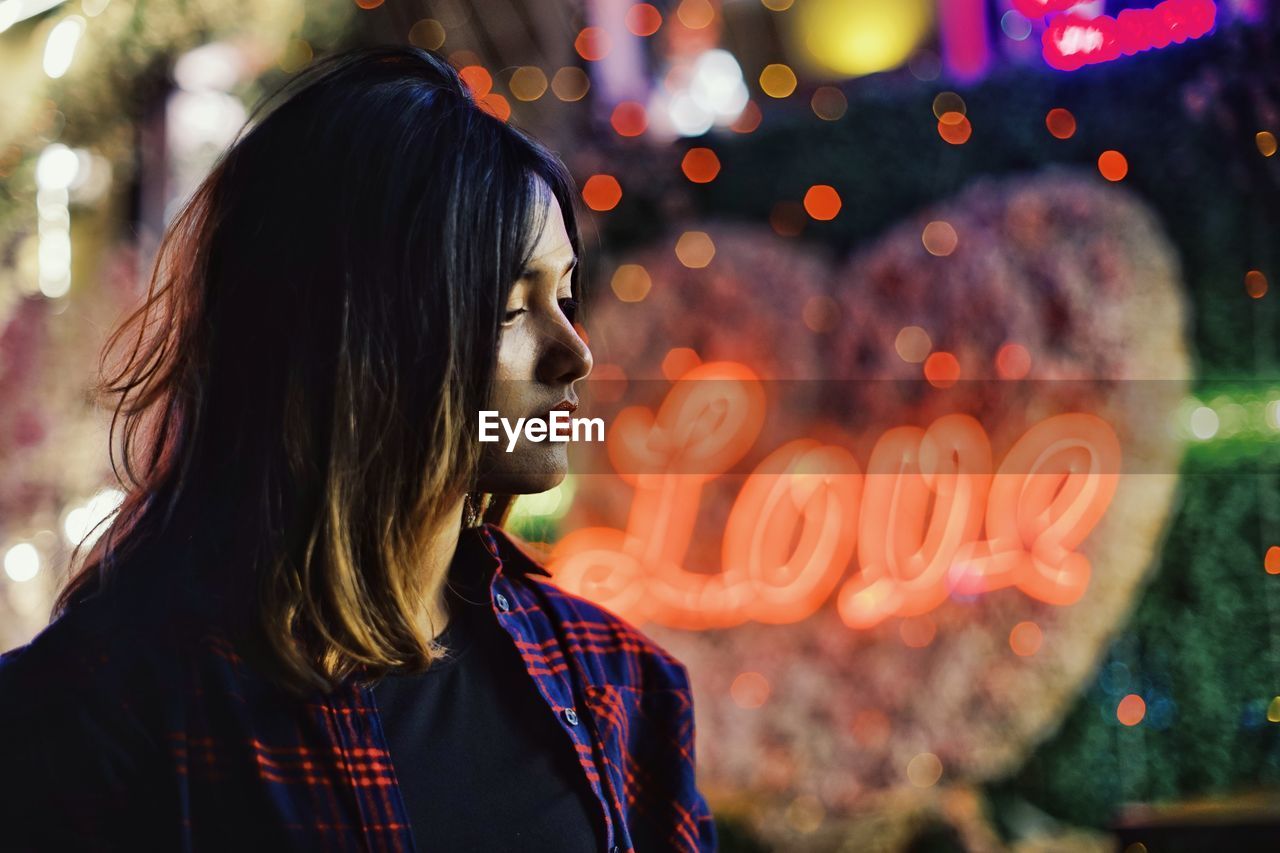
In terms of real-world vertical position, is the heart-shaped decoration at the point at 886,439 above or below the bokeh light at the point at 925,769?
above

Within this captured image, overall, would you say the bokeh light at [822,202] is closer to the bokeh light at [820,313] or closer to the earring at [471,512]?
the bokeh light at [820,313]

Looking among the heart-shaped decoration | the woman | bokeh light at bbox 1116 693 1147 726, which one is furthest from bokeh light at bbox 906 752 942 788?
the woman

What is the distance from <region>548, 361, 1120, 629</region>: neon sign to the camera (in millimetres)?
3768

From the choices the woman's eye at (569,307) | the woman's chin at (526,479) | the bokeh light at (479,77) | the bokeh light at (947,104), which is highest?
the bokeh light at (479,77)

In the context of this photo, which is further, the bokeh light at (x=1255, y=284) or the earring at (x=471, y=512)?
the bokeh light at (x=1255, y=284)

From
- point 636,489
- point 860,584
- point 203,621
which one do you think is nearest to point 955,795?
point 860,584

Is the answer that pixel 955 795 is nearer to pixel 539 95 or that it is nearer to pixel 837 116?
pixel 837 116

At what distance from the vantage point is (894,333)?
4.14 m

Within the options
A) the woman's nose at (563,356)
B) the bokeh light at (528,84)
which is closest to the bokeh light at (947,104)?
the bokeh light at (528,84)

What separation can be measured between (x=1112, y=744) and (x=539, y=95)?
3414mm

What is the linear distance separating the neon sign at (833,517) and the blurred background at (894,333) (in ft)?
0.09

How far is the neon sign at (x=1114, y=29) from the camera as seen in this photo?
148 inches

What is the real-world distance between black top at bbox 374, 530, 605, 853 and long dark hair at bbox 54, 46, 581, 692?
0.05 meters

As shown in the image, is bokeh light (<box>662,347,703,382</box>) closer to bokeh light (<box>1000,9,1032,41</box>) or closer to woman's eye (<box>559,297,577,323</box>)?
bokeh light (<box>1000,9,1032,41</box>)
